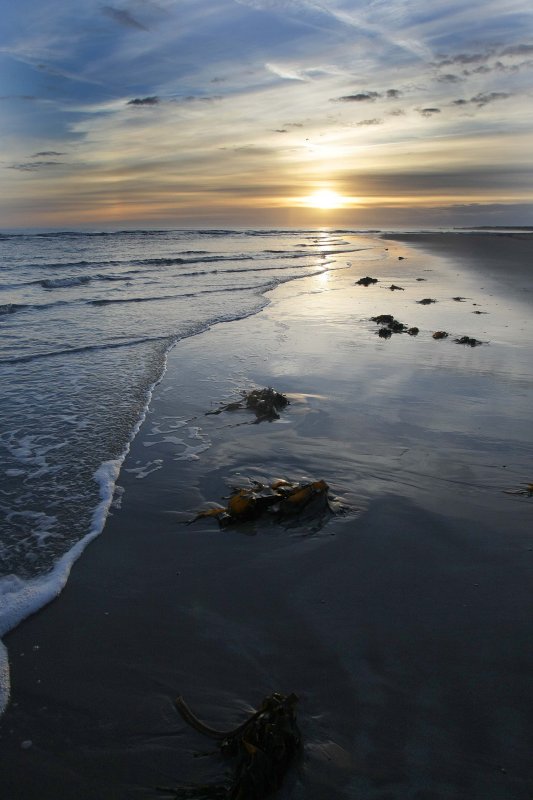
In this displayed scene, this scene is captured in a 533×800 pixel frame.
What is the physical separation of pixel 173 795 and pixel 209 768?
17cm

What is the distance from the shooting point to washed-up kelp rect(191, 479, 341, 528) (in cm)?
416

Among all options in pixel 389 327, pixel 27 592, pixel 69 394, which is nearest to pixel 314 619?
pixel 27 592

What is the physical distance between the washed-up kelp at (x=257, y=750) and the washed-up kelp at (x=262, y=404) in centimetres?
408

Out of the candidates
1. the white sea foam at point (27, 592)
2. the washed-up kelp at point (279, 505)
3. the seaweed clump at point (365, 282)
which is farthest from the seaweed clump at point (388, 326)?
the white sea foam at point (27, 592)

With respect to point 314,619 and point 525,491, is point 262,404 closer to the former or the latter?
point 525,491

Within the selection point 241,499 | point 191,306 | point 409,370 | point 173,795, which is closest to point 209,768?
point 173,795

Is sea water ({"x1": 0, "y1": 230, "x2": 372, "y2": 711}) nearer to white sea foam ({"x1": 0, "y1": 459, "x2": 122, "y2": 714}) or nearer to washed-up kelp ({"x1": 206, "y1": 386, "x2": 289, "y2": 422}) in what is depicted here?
white sea foam ({"x1": 0, "y1": 459, "x2": 122, "y2": 714})

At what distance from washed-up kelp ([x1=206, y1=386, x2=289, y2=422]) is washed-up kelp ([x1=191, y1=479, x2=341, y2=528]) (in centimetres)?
207

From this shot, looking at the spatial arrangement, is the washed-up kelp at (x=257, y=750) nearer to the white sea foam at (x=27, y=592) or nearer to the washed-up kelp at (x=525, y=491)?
the white sea foam at (x=27, y=592)

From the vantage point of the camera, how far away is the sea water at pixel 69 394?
153 inches

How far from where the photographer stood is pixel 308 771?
222cm

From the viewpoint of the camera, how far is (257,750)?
2.17 metres

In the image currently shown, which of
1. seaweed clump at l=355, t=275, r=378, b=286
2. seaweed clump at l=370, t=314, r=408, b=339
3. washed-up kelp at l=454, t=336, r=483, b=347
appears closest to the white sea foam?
washed-up kelp at l=454, t=336, r=483, b=347

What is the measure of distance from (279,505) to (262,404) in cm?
243
